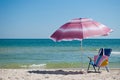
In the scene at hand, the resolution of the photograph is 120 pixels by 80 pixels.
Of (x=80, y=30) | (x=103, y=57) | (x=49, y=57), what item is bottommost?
(x=49, y=57)

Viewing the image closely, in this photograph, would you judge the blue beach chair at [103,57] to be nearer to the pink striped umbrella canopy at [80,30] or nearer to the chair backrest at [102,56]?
the chair backrest at [102,56]

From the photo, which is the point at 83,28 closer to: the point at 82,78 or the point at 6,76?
the point at 82,78

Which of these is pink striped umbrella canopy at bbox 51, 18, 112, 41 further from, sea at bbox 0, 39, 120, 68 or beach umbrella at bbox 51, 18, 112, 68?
sea at bbox 0, 39, 120, 68

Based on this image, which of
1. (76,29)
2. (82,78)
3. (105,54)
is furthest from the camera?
(105,54)

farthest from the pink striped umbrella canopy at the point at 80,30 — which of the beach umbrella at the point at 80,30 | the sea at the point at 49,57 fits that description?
the sea at the point at 49,57

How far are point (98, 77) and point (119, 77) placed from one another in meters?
0.68

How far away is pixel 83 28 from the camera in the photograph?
419 inches

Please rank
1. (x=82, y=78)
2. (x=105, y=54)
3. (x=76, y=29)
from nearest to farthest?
(x=82, y=78), (x=76, y=29), (x=105, y=54)

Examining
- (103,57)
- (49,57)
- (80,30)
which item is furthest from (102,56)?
(49,57)

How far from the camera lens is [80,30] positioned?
34.7 feet

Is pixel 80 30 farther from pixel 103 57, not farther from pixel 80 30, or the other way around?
pixel 103 57

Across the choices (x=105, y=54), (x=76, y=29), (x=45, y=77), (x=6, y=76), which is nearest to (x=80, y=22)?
(x=76, y=29)

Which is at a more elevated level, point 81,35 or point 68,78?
point 81,35

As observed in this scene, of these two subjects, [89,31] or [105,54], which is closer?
[89,31]
